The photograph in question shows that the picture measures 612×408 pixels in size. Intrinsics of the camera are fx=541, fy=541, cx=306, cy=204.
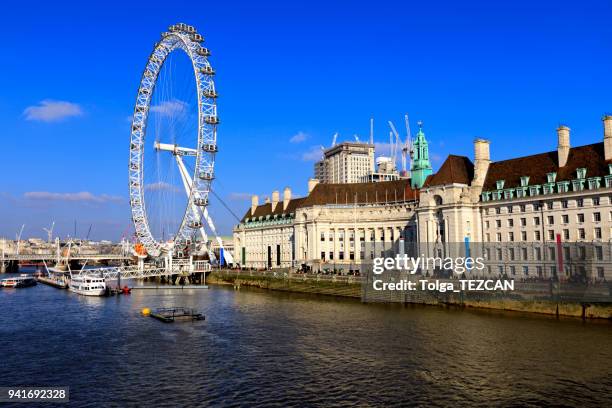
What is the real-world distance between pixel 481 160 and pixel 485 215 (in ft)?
32.5

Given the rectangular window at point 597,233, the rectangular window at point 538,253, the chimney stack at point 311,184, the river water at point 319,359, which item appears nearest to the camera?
the river water at point 319,359

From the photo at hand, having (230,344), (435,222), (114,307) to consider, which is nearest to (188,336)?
(230,344)

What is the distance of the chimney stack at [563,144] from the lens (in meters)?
76.8

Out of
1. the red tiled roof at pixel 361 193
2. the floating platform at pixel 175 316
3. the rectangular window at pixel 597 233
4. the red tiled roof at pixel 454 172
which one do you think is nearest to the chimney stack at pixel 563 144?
the rectangular window at pixel 597 233

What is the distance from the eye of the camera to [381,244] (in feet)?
368

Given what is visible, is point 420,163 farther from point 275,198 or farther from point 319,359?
point 319,359

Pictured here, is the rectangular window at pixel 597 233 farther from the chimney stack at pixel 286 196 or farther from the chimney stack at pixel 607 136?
the chimney stack at pixel 286 196

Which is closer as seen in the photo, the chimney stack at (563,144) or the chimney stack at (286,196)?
the chimney stack at (563,144)

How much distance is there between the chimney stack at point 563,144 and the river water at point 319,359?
3139cm

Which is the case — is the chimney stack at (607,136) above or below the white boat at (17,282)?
above

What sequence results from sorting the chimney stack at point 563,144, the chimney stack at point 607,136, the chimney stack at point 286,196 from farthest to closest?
the chimney stack at point 286,196 → the chimney stack at point 563,144 → the chimney stack at point 607,136

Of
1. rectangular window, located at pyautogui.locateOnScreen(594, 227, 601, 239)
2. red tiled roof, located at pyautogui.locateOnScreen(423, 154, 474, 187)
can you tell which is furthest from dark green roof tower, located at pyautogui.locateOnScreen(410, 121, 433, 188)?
rectangular window, located at pyautogui.locateOnScreen(594, 227, 601, 239)

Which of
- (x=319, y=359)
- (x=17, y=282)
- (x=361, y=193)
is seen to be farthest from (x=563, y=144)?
(x=17, y=282)

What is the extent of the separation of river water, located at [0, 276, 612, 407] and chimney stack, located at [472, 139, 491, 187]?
111 feet
